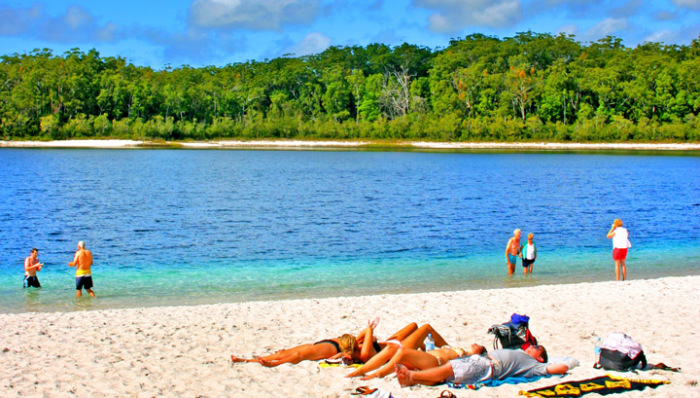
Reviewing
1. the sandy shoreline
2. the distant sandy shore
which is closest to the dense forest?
the distant sandy shore

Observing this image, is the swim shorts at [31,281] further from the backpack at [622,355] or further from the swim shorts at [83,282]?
the backpack at [622,355]

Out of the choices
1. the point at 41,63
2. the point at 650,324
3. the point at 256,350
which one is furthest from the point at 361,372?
the point at 41,63

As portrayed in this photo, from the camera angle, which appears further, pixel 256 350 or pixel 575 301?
pixel 575 301

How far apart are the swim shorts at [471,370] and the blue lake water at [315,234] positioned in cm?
745

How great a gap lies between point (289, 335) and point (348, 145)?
130 metres

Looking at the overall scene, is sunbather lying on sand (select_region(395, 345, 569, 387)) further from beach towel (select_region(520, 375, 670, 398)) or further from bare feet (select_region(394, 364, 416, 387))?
beach towel (select_region(520, 375, 670, 398))

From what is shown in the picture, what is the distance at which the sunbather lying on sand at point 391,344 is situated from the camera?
842 cm

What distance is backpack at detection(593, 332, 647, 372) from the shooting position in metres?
8.48

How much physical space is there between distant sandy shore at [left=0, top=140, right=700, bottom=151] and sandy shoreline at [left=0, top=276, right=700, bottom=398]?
374 feet

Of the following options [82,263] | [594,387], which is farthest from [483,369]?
[82,263]

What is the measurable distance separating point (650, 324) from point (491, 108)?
422 ft

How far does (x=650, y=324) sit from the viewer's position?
11.1m

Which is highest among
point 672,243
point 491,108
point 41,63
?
point 41,63

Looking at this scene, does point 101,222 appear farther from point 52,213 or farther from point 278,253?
point 278,253
